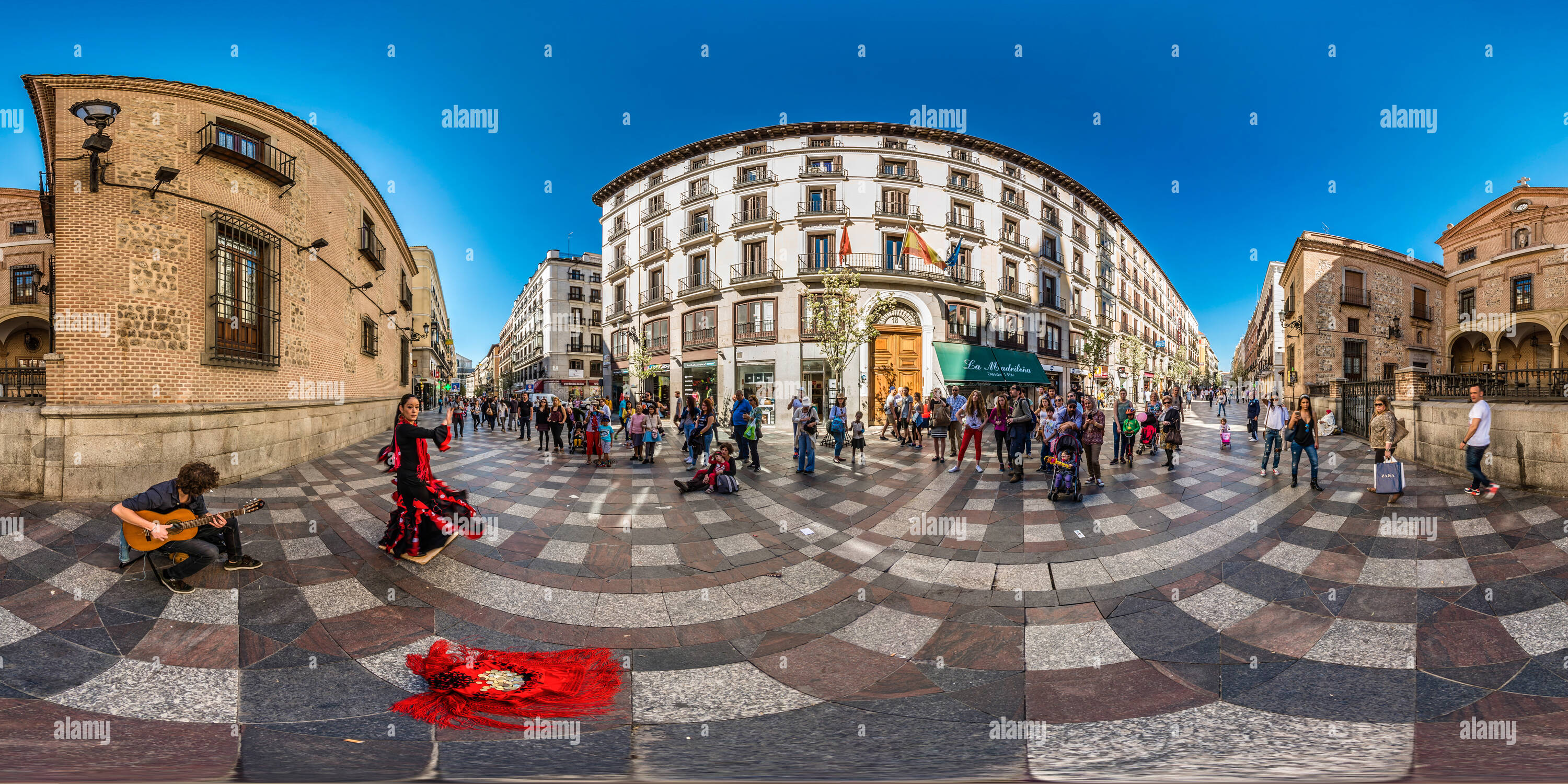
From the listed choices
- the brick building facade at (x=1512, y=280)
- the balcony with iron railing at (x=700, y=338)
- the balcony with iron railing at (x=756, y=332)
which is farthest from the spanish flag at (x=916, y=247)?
the brick building facade at (x=1512, y=280)

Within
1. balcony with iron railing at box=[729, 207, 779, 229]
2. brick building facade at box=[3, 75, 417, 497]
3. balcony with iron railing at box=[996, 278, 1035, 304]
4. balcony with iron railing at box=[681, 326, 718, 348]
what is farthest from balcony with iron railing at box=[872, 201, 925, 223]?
brick building facade at box=[3, 75, 417, 497]

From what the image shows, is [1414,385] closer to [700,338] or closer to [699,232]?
[700,338]

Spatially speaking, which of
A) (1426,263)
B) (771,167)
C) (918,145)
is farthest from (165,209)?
(1426,263)

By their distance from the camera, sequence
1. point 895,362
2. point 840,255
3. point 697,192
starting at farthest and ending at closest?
1. point 697,192
2. point 895,362
3. point 840,255

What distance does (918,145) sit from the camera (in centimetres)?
2488

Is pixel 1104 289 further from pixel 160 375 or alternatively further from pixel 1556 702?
pixel 160 375

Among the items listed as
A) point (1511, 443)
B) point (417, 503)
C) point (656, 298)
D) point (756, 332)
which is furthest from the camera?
point (656, 298)

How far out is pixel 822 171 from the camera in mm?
24094

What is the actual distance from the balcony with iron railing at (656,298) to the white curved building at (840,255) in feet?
0.35

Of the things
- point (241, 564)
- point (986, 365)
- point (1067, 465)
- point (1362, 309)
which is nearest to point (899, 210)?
point (986, 365)

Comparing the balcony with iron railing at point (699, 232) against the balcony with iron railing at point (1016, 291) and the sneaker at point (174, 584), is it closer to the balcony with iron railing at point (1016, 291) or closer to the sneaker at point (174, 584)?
the balcony with iron railing at point (1016, 291)

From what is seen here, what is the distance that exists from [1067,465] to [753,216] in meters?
20.6

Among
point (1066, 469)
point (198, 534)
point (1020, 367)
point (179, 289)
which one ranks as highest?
point (179, 289)

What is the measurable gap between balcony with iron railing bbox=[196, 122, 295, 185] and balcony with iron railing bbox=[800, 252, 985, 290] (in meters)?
16.9
